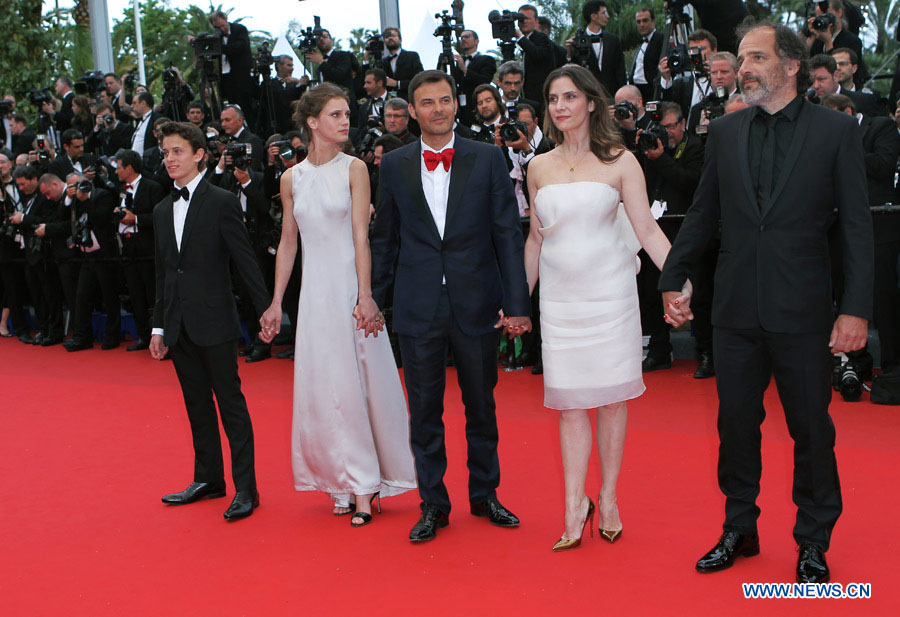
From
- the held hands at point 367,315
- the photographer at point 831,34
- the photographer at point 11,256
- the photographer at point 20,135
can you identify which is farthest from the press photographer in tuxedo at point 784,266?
the photographer at point 20,135

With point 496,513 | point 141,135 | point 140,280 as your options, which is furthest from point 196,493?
point 141,135

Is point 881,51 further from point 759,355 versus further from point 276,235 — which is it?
point 759,355

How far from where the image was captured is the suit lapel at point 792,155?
3.04 meters

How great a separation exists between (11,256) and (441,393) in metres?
8.52

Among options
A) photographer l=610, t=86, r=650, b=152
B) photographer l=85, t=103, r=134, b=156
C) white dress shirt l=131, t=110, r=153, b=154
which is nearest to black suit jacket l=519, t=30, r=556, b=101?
photographer l=610, t=86, r=650, b=152

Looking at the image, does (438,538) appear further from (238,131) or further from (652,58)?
(652,58)

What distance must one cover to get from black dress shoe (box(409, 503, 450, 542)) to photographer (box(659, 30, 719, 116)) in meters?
4.38

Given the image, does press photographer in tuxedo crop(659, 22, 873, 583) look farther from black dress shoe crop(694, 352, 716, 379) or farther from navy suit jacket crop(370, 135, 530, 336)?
black dress shoe crop(694, 352, 716, 379)

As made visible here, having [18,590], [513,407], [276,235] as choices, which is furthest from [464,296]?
[276,235]

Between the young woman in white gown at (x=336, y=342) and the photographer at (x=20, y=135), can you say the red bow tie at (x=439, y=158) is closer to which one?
the young woman in white gown at (x=336, y=342)

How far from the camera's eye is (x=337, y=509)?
4.17 m

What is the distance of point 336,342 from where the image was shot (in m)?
4.05

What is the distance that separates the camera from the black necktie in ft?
10.2

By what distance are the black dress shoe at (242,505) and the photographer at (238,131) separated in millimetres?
4791
